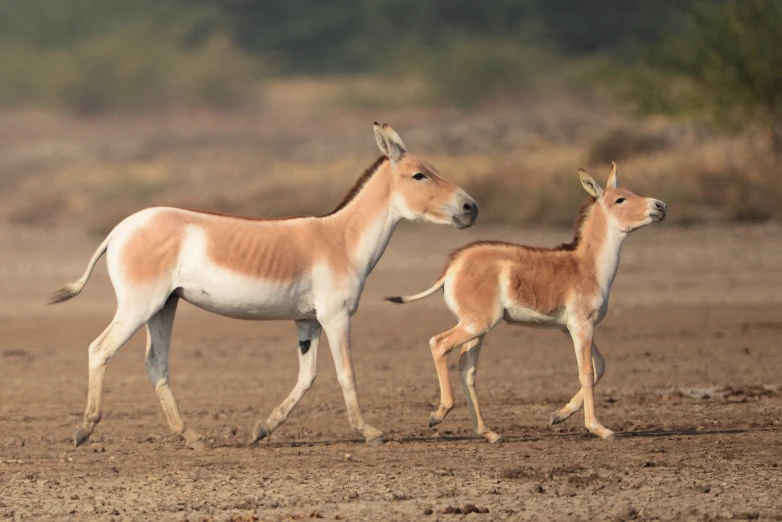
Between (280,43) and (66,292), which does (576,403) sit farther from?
(280,43)

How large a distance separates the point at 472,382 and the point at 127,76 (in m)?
41.1

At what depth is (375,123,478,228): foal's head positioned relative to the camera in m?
10.1

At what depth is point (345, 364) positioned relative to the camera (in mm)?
9852

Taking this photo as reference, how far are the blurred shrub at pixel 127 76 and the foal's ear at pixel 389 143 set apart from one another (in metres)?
36.7

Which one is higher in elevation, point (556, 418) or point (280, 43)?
point (556, 418)

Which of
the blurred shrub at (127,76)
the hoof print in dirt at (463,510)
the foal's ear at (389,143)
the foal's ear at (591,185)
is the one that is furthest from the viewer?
the blurred shrub at (127,76)

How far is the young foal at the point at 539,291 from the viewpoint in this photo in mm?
A: 9906

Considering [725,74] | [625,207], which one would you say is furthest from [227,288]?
[725,74]

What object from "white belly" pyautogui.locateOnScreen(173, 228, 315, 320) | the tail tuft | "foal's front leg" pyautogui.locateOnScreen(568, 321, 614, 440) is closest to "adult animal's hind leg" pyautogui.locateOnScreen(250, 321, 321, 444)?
"white belly" pyautogui.locateOnScreen(173, 228, 315, 320)

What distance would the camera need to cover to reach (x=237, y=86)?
1839 inches

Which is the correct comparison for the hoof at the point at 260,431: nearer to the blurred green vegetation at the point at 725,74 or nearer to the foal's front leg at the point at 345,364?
the foal's front leg at the point at 345,364

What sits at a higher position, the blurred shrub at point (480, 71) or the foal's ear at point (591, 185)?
the foal's ear at point (591, 185)

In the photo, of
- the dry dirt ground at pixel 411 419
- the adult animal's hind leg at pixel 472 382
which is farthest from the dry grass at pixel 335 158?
the adult animal's hind leg at pixel 472 382

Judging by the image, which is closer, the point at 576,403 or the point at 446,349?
the point at 446,349
